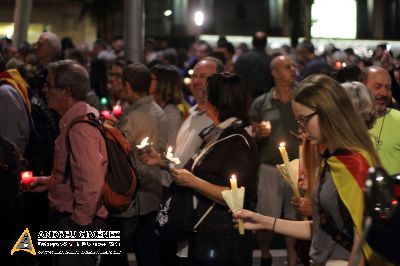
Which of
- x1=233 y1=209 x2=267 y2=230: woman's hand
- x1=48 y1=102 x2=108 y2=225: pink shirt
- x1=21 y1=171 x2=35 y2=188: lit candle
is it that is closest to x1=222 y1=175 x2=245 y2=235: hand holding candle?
x1=233 y1=209 x2=267 y2=230: woman's hand

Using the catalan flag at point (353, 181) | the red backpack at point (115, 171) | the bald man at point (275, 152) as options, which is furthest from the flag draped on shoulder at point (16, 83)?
the catalan flag at point (353, 181)

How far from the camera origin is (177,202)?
6.79m

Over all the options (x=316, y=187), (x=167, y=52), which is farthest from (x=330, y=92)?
(x=167, y=52)

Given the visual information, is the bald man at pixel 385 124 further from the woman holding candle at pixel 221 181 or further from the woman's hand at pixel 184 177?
the woman's hand at pixel 184 177

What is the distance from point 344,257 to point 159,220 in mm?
2011

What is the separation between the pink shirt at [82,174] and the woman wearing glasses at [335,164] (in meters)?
1.78

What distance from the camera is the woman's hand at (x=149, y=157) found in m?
6.79

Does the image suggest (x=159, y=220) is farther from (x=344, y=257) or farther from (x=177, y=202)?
(x=344, y=257)

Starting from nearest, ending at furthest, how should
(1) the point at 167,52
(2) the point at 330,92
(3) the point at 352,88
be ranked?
(2) the point at 330,92, (3) the point at 352,88, (1) the point at 167,52

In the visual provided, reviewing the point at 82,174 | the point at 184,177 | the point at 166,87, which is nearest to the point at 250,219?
the point at 184,177

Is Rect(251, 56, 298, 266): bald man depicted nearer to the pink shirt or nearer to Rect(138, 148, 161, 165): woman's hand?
Rect(138, 148, 161, 165): woman's hand

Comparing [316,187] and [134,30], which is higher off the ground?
[134,30]

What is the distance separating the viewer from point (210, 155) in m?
6.59

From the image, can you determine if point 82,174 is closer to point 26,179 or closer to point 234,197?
point 26,179
